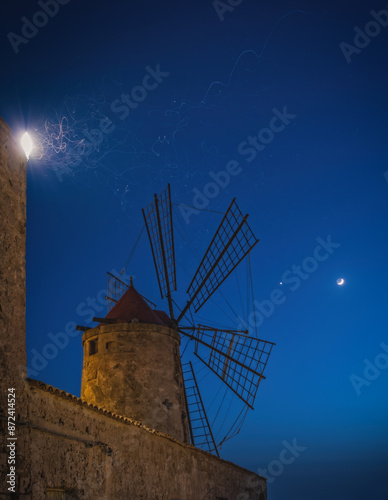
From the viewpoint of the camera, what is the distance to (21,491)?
4.79 m

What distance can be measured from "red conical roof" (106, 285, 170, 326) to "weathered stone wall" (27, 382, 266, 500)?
384cm

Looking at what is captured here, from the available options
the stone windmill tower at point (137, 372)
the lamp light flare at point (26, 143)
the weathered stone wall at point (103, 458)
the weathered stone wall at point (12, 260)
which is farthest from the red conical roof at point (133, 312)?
the lamp light flare at point (26, 143)

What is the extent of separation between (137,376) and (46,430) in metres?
6.35

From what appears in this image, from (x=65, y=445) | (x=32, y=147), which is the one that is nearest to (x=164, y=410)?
(x=65, y=445)

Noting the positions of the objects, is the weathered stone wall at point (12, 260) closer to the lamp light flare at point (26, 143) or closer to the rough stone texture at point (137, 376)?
the lamp light flare at point (26, 143)

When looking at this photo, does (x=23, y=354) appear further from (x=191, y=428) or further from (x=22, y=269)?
(x=191, y=428)

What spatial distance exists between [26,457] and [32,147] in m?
3.68

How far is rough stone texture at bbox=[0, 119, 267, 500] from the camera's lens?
5.05 m

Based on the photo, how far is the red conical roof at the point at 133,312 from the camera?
12.7 metres

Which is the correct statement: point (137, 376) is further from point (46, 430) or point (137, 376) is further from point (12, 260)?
point (12, 260)

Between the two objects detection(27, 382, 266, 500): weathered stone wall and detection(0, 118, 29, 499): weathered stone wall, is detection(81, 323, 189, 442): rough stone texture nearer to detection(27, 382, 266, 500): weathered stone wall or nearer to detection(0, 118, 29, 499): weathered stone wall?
detection(27, 382, 266, 500): weathered stone wall

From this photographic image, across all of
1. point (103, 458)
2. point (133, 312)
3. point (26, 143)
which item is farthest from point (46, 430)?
point (133, 312)

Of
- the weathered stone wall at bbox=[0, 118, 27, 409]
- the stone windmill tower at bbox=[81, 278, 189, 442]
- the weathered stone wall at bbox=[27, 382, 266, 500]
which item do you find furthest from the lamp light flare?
the stone windmill tower at bbox=[81, 278, 189, 442]

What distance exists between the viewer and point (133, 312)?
12938 mm
